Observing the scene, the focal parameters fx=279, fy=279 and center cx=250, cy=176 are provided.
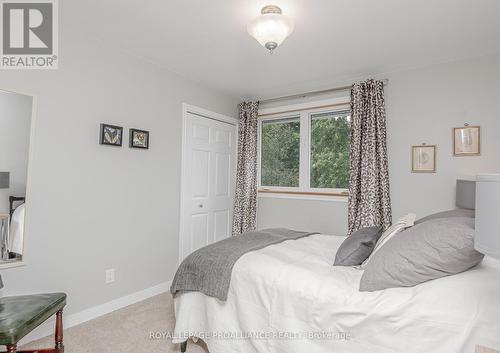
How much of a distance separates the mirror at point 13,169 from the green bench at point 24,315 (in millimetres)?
427

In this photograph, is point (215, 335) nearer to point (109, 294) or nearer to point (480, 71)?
point (109, 294)

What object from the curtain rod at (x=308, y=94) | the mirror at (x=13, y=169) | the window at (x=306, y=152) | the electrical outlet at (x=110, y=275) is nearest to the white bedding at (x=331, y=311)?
the electrical outlet at (x=110, y=275)

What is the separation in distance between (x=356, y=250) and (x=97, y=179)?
2245 millimetres

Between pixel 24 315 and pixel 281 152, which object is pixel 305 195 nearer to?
pixel 281 152

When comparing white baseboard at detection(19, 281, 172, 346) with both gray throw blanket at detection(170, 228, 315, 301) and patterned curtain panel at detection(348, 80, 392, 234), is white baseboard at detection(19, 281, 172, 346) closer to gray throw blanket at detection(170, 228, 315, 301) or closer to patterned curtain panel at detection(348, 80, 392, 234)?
gray throw blanket at detection(170, 228, 315, 301)

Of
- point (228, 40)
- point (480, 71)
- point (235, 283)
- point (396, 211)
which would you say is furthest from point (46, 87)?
point (480, 71)

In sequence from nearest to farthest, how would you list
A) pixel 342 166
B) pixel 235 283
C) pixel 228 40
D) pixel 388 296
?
pixel 388 296 < pixel 235 283 < pixel 228 40 < pixel 342 166

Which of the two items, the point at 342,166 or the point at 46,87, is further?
the point at 342,166

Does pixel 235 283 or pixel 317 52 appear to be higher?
pixel 317 52

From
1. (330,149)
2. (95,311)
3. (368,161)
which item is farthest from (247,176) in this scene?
(95,311)

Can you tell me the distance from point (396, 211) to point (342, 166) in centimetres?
82

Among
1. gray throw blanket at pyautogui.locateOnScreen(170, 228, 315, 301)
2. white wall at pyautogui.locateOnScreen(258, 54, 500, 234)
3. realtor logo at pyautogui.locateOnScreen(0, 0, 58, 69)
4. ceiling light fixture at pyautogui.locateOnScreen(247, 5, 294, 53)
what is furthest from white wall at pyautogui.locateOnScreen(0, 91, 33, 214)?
white wall at pyautogui.locateOnScreen(258, 54, 500, 234)

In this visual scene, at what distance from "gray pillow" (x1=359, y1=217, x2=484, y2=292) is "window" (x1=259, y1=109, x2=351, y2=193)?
2084 millimetres

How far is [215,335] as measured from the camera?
182 cm
